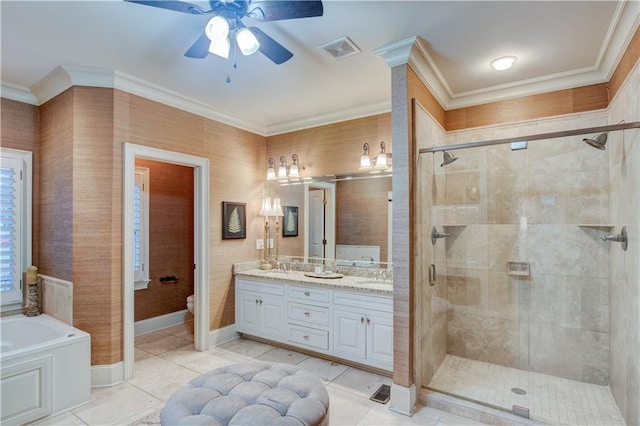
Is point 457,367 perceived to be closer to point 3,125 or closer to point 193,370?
point 193,370

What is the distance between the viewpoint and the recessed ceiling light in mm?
2620


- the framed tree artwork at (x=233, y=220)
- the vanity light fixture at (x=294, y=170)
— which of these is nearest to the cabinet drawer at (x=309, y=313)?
the framed tree artwork at (x=233, y=220)

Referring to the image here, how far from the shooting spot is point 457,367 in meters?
3.09

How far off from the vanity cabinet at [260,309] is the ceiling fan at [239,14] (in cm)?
252

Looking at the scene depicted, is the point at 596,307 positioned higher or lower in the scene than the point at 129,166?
lower

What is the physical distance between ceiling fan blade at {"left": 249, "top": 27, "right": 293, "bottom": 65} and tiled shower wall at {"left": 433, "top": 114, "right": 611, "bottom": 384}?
1737 mm

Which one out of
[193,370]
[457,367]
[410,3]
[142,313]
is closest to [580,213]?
[457,367]

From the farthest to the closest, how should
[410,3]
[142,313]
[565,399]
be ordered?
[142,313], [565,399], [410,3]

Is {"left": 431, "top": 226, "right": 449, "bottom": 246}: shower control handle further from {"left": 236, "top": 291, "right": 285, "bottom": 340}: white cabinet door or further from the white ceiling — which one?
{"left": 236, "top": 291, "right": 285, "bottom": 340}: white cabinet door

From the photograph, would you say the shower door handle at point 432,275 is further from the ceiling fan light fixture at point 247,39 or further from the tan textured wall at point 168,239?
the tan textured wall at point 168,239

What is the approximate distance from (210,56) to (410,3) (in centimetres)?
155

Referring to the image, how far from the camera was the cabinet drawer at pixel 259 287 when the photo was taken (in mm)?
3689

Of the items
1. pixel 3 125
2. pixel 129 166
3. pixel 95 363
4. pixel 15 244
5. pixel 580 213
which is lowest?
pixel 95 363

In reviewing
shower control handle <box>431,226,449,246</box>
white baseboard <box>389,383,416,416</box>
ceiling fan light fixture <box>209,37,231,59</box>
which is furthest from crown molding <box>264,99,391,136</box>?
white baseboard <box>389,383,416,416</box>
